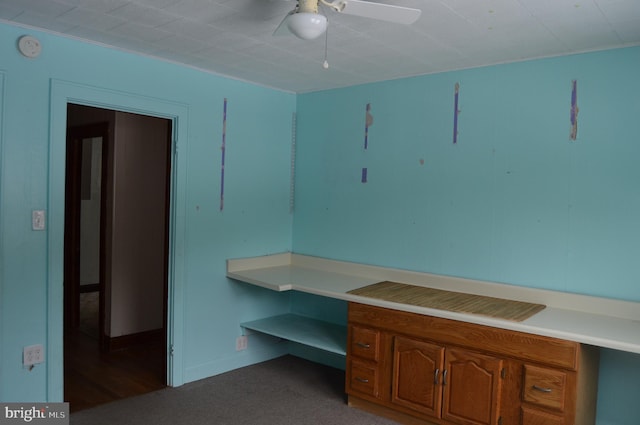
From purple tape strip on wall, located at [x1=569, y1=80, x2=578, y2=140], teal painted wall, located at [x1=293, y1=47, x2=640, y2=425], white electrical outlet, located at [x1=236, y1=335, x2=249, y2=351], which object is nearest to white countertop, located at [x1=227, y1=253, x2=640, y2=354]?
teal painted wall, located at [x1=293, y1=47, x2=640, y2=425]

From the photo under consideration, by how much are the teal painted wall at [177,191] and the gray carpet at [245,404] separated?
216 mm

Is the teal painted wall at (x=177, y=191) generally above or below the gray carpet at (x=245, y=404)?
above

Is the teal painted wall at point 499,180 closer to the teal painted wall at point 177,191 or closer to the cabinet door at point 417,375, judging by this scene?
the teal painted wall at point 177,191

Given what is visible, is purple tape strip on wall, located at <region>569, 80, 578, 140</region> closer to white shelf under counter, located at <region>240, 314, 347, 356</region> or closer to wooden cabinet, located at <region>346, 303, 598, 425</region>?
wooden cabinet, located at <region>346, 303, 598, 425</region>

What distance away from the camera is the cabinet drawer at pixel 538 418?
102 inches

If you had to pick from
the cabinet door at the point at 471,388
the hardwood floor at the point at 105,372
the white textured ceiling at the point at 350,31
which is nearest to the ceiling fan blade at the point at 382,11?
the white textured ceiling at the point at 350,31

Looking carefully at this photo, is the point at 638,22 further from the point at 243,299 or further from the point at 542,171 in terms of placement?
the point at 243,299

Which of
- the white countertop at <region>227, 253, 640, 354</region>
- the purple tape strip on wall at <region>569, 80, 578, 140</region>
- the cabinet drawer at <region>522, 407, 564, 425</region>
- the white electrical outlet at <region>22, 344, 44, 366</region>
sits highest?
the purple tape strip on wall at <region>569, 80, 578, 140</region>

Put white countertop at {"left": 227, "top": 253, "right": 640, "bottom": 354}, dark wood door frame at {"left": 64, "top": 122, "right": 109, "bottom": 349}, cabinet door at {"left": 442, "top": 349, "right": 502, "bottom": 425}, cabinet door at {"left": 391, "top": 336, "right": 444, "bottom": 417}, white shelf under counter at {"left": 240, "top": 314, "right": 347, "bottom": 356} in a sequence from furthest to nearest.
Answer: dark wood door frame at {"left": 64, "top": 122, "right": 109, "bottom": 349} < white shelf under counter at {"left": 240, "top": 314, "right": 347, "bottom": 356} < cabinet door at {"left": 391, "top": 336, "right": 444, "bottom": 417} < cabinet door at {"left": 442, "top": 349, "right": 502, "bottom": 425} < white countertop at {"left": 227, "top": 253, "right": 640, "bottom": 354}

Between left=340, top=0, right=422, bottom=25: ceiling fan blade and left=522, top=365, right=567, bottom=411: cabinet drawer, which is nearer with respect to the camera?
left=340, top=0, right=422, bottom=25: ceiling fan blade

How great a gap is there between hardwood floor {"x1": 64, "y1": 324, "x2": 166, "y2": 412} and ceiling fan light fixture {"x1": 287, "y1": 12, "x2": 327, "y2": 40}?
2.68 metres

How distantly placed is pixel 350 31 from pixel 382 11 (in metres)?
0.78

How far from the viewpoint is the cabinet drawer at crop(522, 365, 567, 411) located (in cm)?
256

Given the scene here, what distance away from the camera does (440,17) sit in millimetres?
2480
